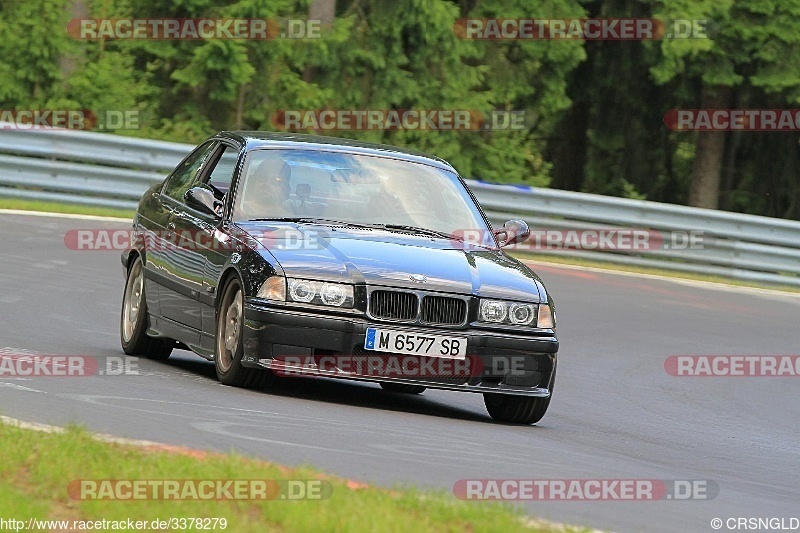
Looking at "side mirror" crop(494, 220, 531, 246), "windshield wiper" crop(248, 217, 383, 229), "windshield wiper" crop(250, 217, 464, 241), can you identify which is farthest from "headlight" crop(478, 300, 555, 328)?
"side mirror" crop(494, 220, 531, 246)

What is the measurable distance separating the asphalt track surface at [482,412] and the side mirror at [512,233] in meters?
1.16

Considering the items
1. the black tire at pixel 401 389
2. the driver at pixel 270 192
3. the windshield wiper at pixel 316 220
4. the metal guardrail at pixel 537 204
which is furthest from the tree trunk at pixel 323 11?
the windshield wiper at pixel 316 220

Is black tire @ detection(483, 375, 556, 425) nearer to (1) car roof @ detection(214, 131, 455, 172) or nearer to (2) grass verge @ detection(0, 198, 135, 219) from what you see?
(1) car roof @ detection(214, 131, 455, 172)

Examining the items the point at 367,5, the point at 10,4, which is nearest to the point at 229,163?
the point at 10,4

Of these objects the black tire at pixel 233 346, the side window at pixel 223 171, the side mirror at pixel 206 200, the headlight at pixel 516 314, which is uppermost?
the side window at pixel 223 171

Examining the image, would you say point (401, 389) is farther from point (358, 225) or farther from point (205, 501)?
point (205, 501)

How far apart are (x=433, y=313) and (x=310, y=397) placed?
994 mm

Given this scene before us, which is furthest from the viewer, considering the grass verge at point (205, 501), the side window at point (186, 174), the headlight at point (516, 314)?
the side window at point (186, 174)

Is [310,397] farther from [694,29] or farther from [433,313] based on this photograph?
[694,29]

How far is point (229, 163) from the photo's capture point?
11.1 metres

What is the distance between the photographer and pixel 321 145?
36.3ft

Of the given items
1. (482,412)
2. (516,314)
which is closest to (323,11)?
(482,412)

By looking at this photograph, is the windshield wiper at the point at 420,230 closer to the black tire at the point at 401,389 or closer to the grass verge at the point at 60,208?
the black tire at the point at 401,389

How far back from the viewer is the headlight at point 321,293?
9.46 meters
